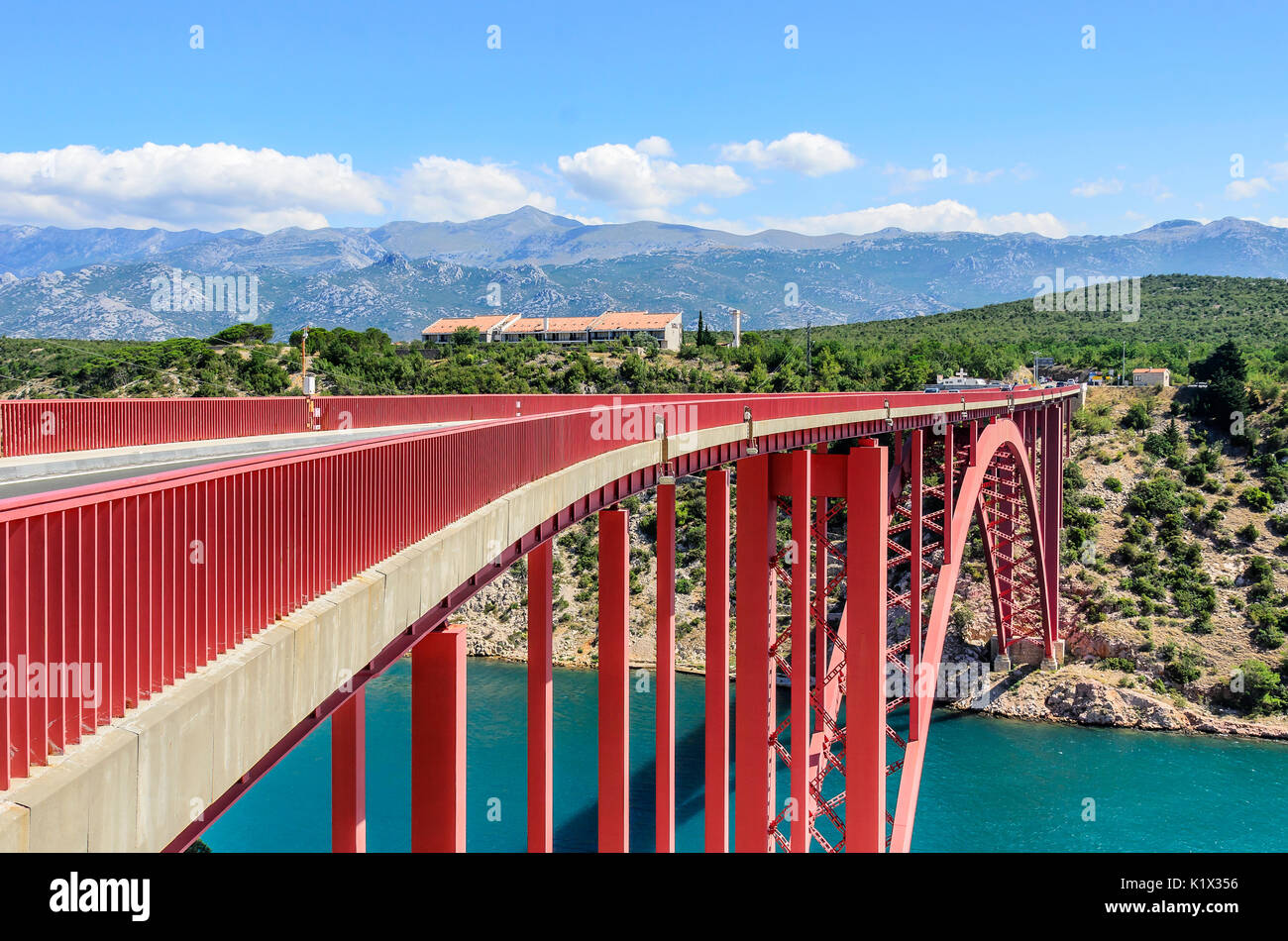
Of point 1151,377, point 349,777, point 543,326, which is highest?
point 543,326

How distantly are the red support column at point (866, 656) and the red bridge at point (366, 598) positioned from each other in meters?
0.04

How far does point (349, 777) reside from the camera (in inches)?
277

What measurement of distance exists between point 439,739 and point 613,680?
11.7 feet

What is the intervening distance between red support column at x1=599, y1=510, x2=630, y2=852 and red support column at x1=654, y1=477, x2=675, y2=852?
1350 millimetres

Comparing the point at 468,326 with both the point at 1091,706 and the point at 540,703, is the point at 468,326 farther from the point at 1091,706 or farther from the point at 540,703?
the point at 540,703

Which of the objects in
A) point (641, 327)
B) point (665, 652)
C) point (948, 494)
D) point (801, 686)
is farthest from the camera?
point (641, 327)

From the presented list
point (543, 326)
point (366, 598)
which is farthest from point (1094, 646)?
point (543, 326)

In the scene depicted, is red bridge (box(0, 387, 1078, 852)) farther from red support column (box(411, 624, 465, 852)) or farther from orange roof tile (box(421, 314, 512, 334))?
orange roof tile (box(421, 314, 512, 334))
